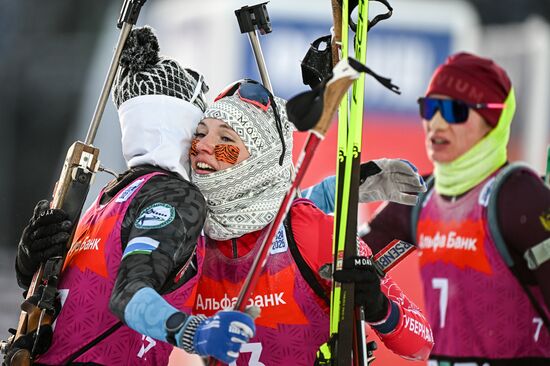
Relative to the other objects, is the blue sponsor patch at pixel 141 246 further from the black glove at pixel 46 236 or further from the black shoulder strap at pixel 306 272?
the black shoulder strap at pixel 306 272

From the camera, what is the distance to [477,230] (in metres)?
5.50

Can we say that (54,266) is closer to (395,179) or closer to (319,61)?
(319,61)

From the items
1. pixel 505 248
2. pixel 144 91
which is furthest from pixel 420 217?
pixel 144 91

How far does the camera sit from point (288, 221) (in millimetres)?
4527

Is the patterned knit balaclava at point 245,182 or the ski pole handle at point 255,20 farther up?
the ski pole handle at point 255,20

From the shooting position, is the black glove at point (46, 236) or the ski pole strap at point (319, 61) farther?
the ski pole strap at point (319, 61)

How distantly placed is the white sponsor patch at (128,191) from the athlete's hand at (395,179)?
1036 mm

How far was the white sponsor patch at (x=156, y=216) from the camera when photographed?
393 cm

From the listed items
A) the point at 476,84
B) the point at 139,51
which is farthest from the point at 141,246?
the point at 476,84

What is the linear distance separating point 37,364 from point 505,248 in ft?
6.98

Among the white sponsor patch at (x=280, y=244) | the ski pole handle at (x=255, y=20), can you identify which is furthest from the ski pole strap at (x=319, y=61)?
the white sponsor patch at (x=280, y=244)

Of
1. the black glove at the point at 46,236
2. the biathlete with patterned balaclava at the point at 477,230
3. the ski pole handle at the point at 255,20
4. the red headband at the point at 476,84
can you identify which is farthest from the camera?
the red headband at the point at 476,84

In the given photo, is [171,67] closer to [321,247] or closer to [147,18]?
[321,247]

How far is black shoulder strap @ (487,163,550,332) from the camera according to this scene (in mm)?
5297
